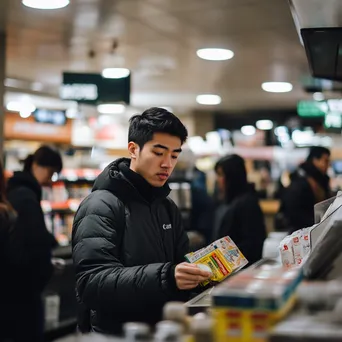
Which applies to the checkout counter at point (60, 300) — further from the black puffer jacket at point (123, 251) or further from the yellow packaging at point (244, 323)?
the yellow packaging at point (244, 323)

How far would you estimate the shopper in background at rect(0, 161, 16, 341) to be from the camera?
3.60 m

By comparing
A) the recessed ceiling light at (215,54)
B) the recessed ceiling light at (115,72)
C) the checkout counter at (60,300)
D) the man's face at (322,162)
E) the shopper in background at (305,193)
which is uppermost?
the recessed ceiling light at (215,54)

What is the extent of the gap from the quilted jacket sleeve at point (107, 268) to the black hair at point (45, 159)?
2200mm

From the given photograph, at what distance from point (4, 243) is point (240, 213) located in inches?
84.3

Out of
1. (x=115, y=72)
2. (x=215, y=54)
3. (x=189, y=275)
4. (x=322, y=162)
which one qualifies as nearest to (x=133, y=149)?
(x=189, y=275)

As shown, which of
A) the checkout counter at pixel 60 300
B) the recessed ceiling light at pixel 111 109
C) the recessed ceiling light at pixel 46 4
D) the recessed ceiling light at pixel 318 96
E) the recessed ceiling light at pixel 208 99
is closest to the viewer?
the recessed ceiling light at pixel 46 4

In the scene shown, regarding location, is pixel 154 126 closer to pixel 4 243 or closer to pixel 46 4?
pixel 4 243

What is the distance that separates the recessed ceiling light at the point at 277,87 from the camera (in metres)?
9.70

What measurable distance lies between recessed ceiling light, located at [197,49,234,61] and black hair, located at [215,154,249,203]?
2110 millimetres

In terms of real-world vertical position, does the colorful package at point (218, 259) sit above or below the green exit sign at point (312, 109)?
below

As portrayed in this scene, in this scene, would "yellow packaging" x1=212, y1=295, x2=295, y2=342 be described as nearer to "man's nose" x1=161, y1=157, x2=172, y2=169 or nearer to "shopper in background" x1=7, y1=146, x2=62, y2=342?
"man's nose" x1=161, y1=157, x2=172, y2=169

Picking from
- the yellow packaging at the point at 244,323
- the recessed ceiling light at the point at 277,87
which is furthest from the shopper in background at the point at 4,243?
the recessed ceiling light at the point at 277,87

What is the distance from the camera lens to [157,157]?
9.27 feet

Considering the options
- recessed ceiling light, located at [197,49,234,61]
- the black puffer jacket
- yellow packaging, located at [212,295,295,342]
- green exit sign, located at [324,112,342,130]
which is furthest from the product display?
green exit sign, located at [324,112,342,130]
